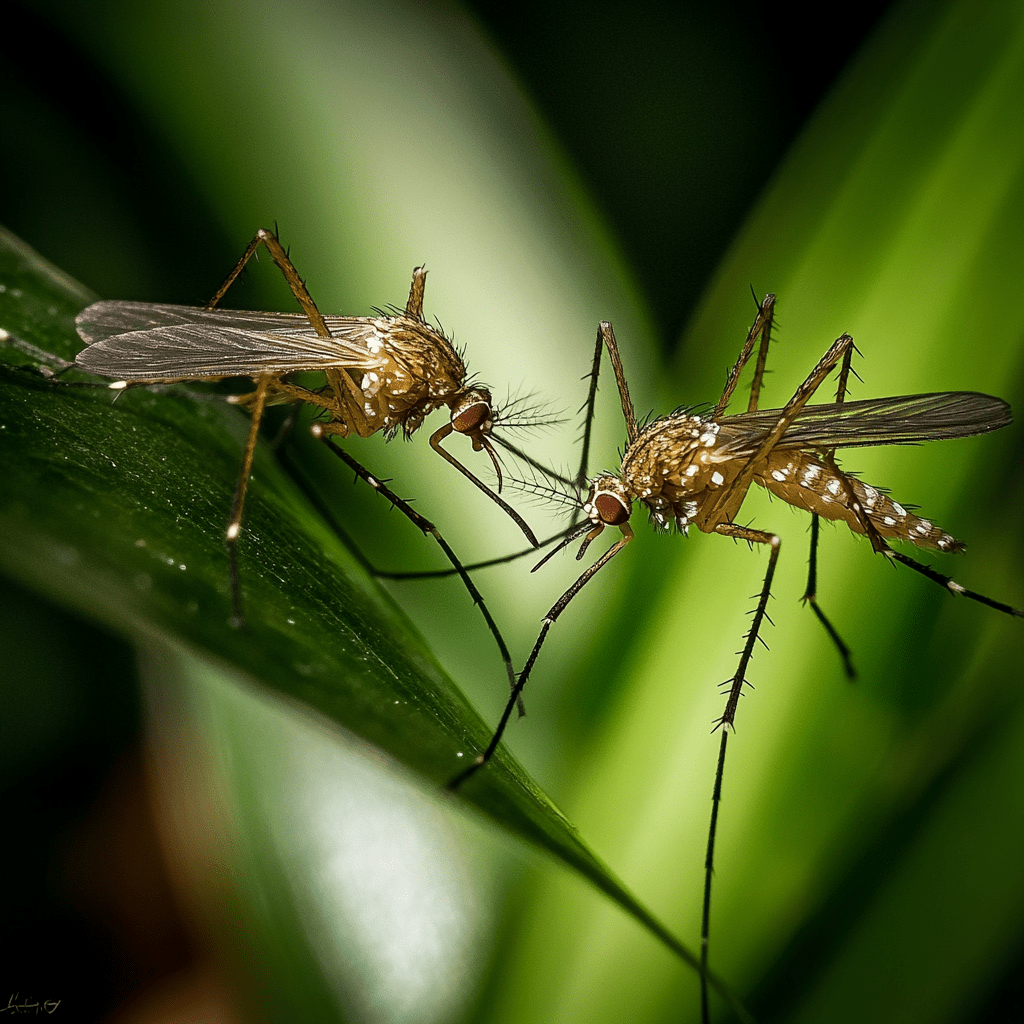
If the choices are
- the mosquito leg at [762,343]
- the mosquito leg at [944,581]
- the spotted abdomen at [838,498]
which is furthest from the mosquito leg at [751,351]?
the mosquito leg at [944,581]

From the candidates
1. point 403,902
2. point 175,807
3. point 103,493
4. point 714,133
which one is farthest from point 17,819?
point 714,133

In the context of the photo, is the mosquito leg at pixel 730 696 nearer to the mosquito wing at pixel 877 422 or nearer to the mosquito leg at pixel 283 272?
the mosquito wing at pixel 877 422

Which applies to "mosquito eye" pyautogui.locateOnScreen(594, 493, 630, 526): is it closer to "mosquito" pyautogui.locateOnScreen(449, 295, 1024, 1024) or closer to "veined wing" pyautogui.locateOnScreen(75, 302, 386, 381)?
"mosquito" pyautogui.locateOnScreen(449, 295, 1024, 1024)

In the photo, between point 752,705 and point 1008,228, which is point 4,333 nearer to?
point 752,705

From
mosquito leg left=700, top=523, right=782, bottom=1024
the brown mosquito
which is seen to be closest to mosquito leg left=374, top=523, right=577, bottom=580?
the brown mosquito

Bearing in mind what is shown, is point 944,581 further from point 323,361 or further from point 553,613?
point 323,361
